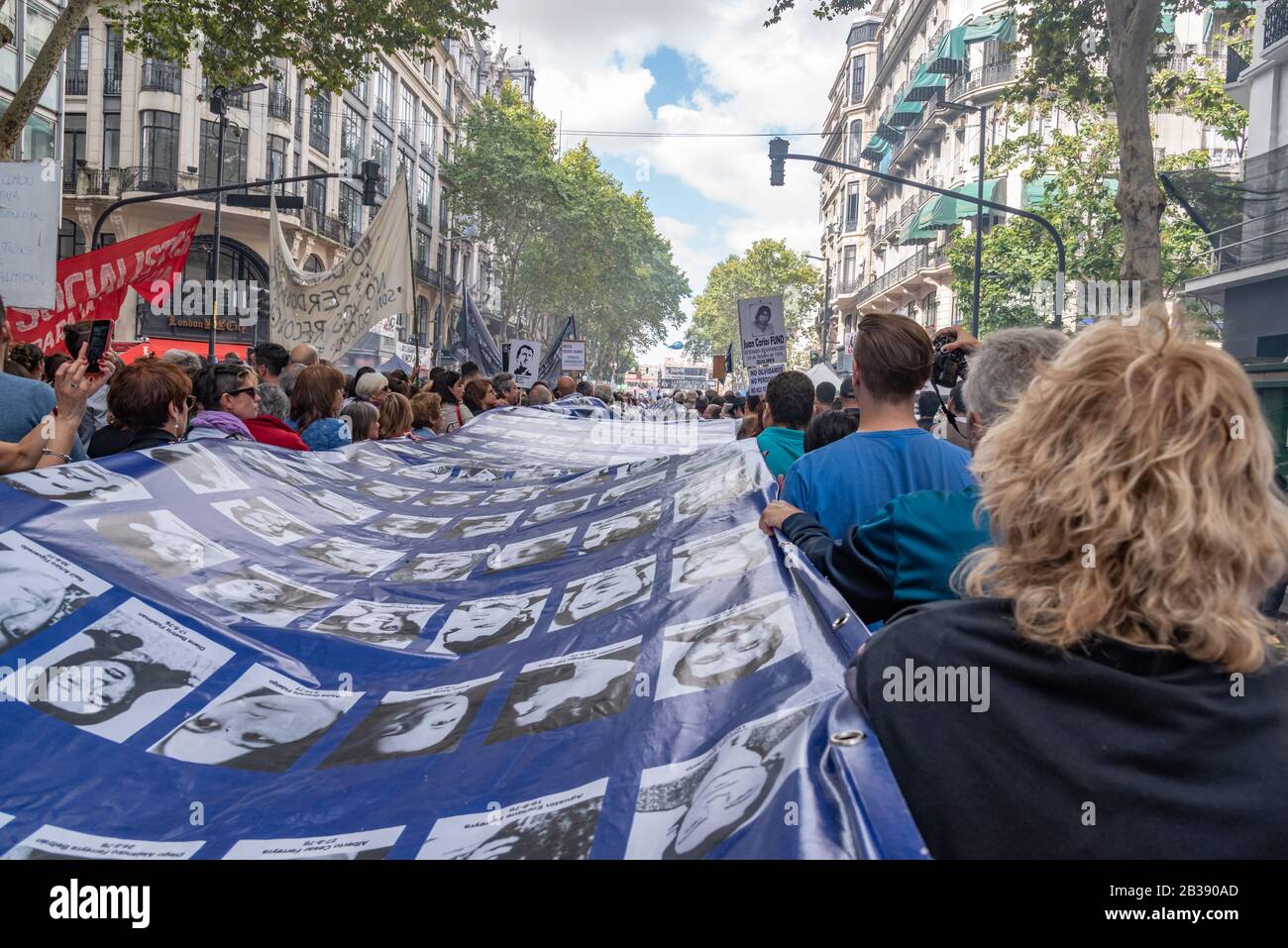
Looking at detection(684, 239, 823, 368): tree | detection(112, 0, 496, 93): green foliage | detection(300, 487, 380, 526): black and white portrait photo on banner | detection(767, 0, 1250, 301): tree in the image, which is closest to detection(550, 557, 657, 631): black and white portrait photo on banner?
detection(300, 487, 380, 526): black and white portrait photo on banner

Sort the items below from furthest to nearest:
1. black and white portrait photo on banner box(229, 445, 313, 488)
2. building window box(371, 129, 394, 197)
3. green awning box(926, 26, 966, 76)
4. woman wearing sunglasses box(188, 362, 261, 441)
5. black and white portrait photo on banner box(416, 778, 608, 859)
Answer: building window box(371, 129, 394, 197), green awning box(926, 26, 966, 76), woman wearing sunglasses box(188, 362, 261, 441), black and white portrait photo on banner box(229, 445, 313, 488), black and white portrait photo on banner box(416, 778, 608, 859)

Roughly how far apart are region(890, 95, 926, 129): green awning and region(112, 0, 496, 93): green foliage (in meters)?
40.9

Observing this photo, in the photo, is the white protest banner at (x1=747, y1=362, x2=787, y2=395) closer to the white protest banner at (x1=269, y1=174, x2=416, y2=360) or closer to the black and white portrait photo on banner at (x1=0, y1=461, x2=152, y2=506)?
the white protest banner at (x1=269, y1=174, x2=416, y2=360)

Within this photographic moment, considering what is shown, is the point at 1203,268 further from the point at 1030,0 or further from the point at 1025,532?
the point at 1025,532

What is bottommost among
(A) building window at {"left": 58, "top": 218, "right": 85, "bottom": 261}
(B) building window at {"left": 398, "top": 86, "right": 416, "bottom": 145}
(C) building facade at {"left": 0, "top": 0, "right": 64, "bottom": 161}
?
(A) building window at {"left": 58, "top": 218, "right": 85, "bottom": 261}

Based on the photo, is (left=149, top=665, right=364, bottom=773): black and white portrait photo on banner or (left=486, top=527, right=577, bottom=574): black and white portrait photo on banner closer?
(left=149, top=665, right=364, bottom=773): black and white portrait photo on banner

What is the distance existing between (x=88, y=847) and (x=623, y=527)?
289cm

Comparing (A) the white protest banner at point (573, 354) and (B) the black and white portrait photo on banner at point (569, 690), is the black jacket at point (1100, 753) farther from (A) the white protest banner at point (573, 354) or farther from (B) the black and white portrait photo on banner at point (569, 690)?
(A) the white protest banner at point (573, 354)

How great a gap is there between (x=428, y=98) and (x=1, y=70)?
33640 millimetres

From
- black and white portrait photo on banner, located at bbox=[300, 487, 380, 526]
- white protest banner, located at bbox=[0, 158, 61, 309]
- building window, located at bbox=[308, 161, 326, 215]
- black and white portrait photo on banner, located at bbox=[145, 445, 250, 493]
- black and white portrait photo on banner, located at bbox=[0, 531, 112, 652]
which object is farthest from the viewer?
building window, located at bbox=[308, 161, 326, 215]

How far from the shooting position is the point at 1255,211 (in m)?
20.8

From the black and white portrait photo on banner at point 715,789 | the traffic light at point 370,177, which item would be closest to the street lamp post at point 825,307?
the traffic light at point 370,177

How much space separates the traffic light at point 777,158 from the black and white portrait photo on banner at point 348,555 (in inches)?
715

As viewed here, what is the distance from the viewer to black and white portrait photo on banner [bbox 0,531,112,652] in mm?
2949
